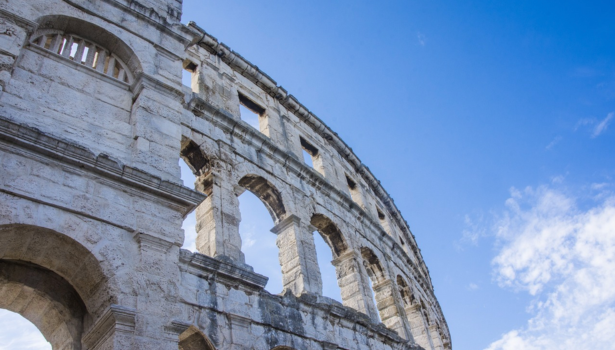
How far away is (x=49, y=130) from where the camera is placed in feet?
16.9

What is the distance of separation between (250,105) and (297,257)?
438cm

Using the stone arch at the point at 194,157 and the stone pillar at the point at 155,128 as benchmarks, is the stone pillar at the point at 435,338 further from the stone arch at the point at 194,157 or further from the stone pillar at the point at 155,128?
the stone pillar at the point at 155,128

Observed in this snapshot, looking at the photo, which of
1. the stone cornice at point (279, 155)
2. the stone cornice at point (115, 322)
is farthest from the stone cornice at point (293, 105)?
the stone cornice at point (115, 322)

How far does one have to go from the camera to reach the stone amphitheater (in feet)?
15.2

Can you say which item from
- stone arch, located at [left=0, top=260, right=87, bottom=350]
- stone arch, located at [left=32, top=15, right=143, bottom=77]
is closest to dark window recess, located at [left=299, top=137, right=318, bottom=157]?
stone arch, located at [left=32, top=15, right=143, bottom=77]

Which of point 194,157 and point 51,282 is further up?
point 194,157

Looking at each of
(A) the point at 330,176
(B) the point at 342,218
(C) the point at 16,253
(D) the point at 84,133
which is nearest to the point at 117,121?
(D) the point at 84,133

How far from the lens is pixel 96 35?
22.0 feet

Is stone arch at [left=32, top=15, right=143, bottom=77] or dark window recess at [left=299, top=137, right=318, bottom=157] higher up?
dark window recess at [left=299, top=137, right=318, bottom=157]

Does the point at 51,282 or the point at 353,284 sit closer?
the point at 51,282

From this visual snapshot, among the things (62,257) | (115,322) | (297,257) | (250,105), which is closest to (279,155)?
(250,105)

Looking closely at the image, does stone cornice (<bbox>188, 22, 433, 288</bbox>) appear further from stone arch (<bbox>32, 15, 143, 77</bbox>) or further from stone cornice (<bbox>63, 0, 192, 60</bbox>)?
stone arch (<bbox>32, 15, 143, 77</bbox>)

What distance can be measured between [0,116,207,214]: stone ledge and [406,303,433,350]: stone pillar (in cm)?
911

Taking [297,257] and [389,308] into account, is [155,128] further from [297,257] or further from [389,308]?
[389,308]
